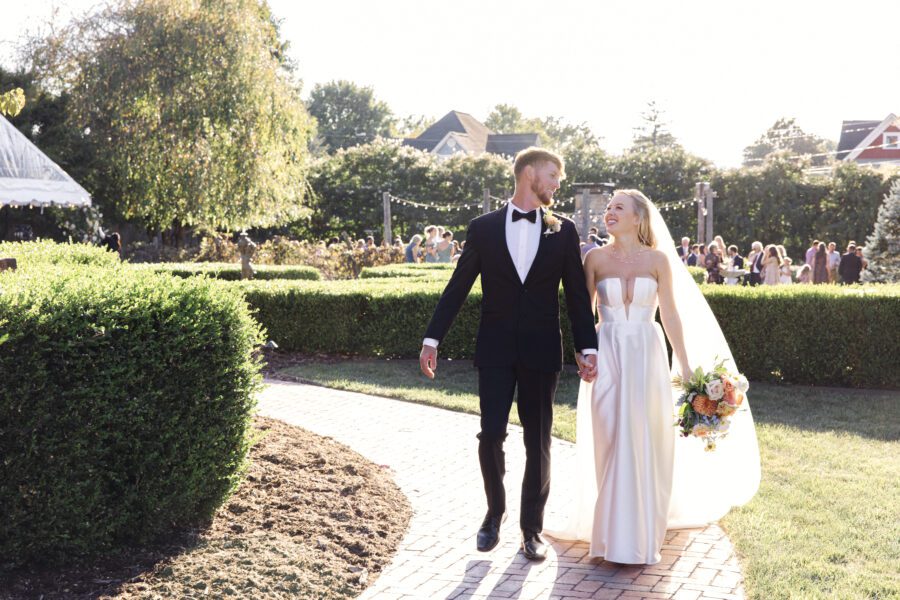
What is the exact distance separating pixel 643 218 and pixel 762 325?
675cm

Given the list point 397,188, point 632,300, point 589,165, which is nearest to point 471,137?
point 589,165

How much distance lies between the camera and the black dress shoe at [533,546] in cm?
479

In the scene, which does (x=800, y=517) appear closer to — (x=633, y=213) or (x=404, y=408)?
(x=633, y=213)

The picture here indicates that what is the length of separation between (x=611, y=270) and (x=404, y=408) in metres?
4.71

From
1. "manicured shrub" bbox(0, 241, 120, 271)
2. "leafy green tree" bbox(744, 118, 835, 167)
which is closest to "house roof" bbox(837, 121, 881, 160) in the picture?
"leafy green tree" bbox(744, 118, 835, 167)

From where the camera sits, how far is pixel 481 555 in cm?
489

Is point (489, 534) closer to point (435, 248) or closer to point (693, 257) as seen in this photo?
point (435, 248)

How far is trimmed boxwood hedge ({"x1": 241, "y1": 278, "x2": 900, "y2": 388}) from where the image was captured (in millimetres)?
10742

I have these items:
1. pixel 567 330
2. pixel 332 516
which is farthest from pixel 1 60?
pixel 332 516

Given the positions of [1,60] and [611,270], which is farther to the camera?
[1,60]

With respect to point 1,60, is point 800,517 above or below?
below

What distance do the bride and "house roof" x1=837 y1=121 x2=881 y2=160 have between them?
210ft

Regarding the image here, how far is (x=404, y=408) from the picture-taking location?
30.6 feet

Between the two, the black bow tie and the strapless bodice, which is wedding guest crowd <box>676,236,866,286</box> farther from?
the black bow tie
